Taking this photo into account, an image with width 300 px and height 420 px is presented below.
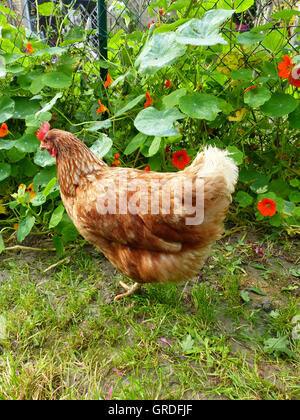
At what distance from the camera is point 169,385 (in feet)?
3.33

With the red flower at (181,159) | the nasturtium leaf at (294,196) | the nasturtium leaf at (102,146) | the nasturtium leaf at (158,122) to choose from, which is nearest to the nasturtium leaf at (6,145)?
the nasturtium leaf at (102,146)

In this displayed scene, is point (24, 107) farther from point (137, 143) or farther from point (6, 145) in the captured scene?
point (137, 143)

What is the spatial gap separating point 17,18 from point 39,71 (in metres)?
0.64

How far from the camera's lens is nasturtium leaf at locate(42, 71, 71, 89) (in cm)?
150

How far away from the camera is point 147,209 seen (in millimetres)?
1073

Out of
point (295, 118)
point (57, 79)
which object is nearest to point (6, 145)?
point (57, 79)

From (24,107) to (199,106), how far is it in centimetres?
110

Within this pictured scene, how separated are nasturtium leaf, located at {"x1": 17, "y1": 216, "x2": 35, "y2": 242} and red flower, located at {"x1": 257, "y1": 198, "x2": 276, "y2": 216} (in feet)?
4.14

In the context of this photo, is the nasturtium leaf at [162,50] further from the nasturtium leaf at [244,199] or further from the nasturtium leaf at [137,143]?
the nasturtium leaf at [244,199]

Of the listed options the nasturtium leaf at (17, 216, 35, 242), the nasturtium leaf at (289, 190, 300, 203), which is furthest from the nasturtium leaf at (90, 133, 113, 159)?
the nasturtium leaf at (289, 190, 300, 203)

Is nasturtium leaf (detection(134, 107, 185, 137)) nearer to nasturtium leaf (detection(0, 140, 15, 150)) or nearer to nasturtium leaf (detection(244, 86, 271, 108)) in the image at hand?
nasturtium leaf (detection(244, 86, 271, 108))

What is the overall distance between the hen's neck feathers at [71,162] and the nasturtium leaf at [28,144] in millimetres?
372

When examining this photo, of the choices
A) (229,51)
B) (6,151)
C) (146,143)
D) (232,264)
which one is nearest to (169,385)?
(232,264)

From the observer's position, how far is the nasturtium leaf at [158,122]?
1.08 m
